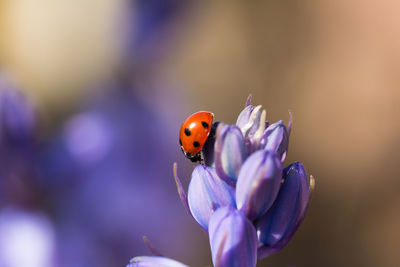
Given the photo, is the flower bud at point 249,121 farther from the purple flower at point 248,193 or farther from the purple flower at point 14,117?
the purple flower at point 14,117

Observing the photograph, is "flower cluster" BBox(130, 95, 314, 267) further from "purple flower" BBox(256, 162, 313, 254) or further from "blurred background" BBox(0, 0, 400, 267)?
"blurred background" BBox(0, 0, 400, 267)

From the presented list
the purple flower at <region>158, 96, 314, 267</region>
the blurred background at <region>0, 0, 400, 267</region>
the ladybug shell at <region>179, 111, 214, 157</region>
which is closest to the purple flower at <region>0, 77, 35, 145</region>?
the blurred background at <region>0, 0, 400, 267</region>

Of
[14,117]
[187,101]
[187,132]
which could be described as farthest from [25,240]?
[187,132]

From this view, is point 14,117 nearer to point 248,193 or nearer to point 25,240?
point 25,240

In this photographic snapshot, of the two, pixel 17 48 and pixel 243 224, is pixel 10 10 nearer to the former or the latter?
pixel 17 48

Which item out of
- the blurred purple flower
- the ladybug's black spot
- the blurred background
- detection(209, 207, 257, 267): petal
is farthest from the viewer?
the blurred background

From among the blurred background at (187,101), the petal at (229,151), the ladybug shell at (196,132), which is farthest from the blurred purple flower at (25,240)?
the petal at (229,151)
